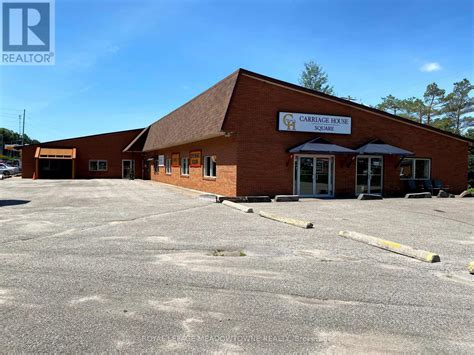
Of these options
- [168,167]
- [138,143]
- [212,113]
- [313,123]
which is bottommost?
[168,167]

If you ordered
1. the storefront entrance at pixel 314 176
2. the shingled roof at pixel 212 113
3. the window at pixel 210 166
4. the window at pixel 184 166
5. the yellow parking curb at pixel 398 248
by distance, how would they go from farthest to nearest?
the window at pixel 184 166 → the window at pixel 210 166 → the storefront entrance at pixel 314 176 → the shingled roof at pixel 212 113 → the yellow parking curb at pixel 398 248

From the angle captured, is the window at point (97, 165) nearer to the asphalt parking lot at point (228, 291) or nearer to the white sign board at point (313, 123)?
the white sign board at point (313, 123)

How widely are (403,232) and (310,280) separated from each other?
4.79 meters

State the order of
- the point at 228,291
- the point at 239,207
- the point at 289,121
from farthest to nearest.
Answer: the point at 289,121 < the point at 239,207 < the point at 228,291

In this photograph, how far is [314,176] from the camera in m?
18.4

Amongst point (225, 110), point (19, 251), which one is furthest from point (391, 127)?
point (19, 251)

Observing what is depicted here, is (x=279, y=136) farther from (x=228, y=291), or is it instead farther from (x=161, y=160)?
(x=161, y=160)

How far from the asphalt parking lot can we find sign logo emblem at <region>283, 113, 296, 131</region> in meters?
9.22

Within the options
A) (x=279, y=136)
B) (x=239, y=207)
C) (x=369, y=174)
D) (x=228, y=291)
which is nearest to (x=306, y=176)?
(x=279, y=136)

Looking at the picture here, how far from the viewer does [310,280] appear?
5.26 m

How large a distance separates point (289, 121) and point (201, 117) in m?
5.51

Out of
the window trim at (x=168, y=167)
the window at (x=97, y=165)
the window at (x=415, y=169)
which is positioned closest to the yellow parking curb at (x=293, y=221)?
the window at (x=415, y=169)

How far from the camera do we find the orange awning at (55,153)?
38.0 metres

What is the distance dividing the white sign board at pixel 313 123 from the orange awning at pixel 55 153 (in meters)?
28.5
